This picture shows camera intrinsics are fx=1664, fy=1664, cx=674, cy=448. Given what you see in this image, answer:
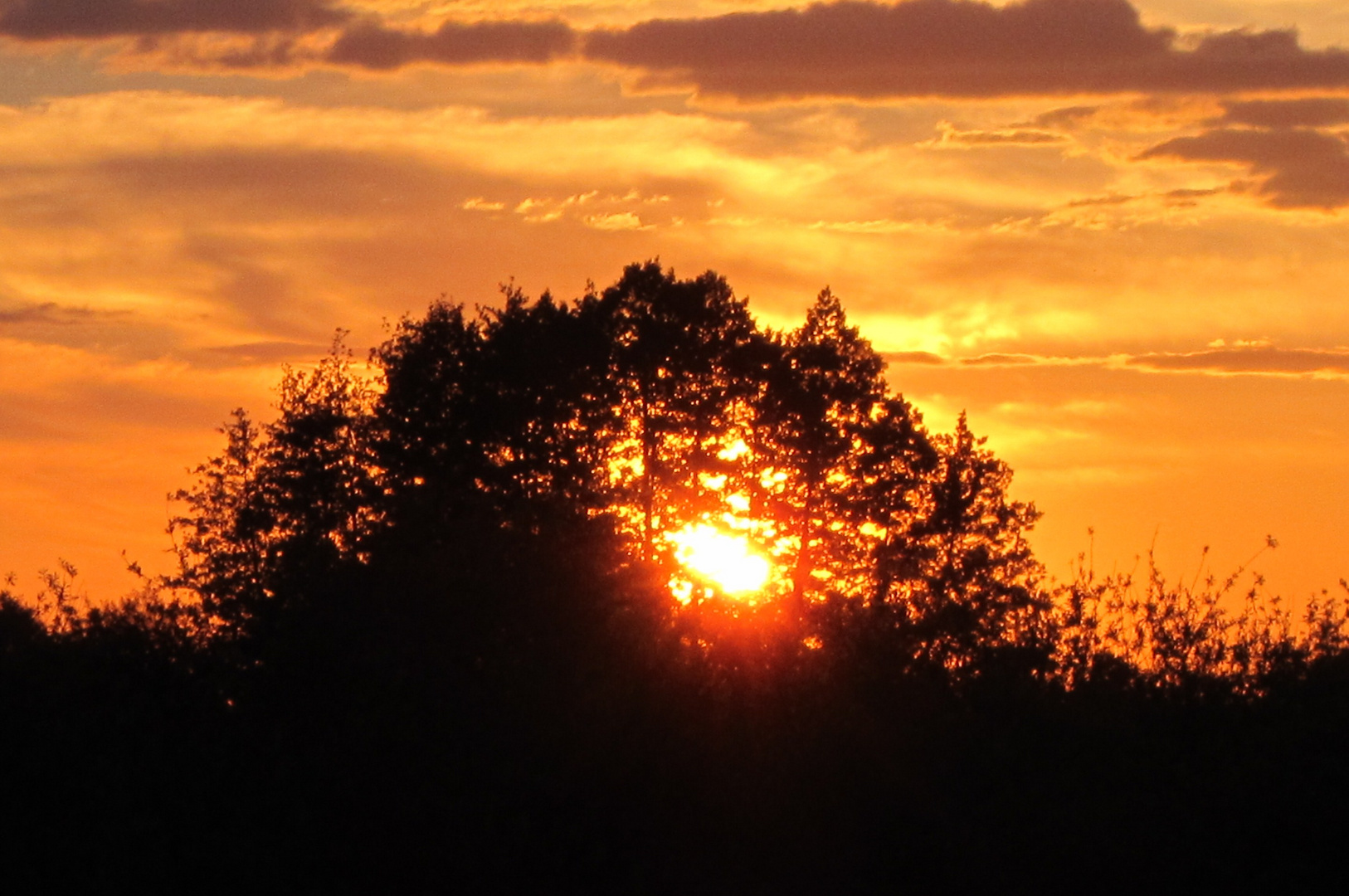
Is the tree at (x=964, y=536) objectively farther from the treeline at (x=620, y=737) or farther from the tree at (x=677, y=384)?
the treeline at (x=620, y=737)

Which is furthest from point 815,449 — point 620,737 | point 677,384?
point 620,737

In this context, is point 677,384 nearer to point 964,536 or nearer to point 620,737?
point 964,536

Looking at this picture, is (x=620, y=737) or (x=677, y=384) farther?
(x=677, y=384)

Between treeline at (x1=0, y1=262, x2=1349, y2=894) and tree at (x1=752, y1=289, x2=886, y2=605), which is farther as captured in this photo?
tree at (x1=752, y1=289, x2=886, y2=605)

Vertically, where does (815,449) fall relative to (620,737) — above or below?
above

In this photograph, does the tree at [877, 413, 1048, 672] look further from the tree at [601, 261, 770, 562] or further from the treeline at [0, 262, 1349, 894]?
the treeline at [0, 262, 1349, 894]

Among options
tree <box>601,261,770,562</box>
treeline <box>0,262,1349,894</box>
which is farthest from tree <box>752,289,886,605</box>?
treeline <box>0,262,1349,894</box>

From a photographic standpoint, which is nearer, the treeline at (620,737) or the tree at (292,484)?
the treeline at (620,737)

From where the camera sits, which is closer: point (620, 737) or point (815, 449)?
point (620, 737)

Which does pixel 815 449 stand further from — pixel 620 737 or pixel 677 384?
pixel 620 737

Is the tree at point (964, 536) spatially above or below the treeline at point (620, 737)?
above

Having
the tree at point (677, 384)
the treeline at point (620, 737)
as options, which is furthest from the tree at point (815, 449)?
the treeline at point (620, 737)

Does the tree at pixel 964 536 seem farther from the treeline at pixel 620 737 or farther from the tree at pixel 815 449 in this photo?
the treeline at pixel 620 737

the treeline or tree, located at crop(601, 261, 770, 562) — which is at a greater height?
tree, located at crop(601, 261, 770, 562)
